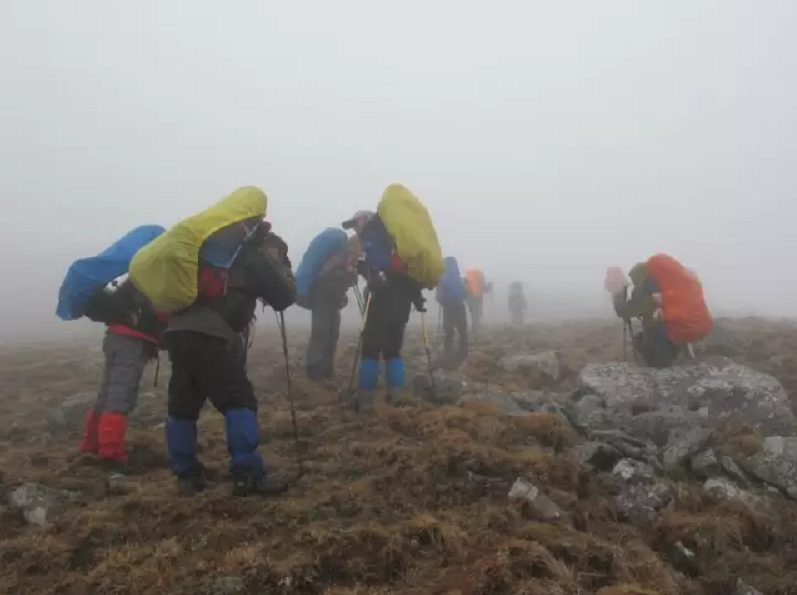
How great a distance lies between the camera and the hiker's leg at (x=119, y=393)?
7.95m

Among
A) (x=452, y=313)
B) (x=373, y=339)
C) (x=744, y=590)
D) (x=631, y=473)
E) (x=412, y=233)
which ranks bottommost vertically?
(x=744, y=590)

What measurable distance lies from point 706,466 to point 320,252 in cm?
845

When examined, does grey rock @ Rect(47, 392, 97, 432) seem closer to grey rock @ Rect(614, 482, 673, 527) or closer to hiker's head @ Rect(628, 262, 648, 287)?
grey rock @ Rect(614, 482, 673, 527)

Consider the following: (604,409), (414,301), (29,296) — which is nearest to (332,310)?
(414,301)

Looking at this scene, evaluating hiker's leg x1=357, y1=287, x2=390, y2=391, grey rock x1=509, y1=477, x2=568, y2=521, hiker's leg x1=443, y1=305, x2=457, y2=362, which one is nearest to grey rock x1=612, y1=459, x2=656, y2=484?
grey rock x1=509, y1=477, x2=568, y2=521

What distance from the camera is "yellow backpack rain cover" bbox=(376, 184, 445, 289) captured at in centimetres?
980

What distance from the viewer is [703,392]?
11109 millimetres

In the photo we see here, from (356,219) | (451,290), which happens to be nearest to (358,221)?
(356,219)

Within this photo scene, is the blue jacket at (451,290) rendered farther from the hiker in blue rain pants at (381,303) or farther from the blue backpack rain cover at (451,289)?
the hiker in blue rain pants at (381,303)

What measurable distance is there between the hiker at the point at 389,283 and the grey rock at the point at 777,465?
528 centimetres

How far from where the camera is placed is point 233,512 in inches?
244

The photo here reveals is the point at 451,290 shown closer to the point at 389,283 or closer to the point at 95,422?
the point at 389,283

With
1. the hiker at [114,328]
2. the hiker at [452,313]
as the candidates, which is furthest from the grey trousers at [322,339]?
the hiker at [452,313]

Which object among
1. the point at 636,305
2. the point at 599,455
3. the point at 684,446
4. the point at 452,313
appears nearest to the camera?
→ the point at 599,455
